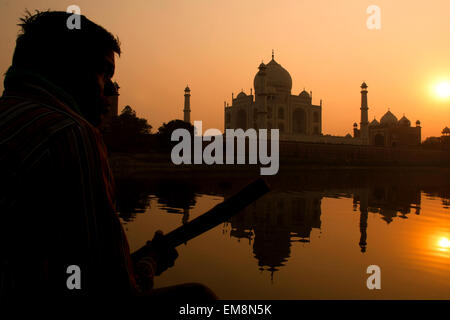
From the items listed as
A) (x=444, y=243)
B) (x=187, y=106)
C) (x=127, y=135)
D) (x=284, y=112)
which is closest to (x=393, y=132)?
(x=284, y=112)

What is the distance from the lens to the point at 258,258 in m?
4.27

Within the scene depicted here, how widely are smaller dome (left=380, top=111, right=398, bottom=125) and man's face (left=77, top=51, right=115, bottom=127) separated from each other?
59445 millimetres

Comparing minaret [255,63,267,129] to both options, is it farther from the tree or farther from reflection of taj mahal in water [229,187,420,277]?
reflection of taj mahal in water [229,187,420,277]

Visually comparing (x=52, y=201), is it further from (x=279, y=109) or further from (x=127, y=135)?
(x=279, y=109)

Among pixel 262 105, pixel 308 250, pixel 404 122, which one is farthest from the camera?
pixel 404 122

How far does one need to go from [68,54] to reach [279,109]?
41.2 m

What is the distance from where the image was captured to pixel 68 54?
3.75ft

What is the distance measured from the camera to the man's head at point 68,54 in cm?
112

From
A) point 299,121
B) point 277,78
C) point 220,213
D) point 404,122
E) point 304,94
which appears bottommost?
point 220,213

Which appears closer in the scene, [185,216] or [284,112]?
[185,216]

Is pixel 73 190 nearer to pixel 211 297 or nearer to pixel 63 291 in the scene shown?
pixel 63 291

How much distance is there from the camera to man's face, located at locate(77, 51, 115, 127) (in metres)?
1.19
